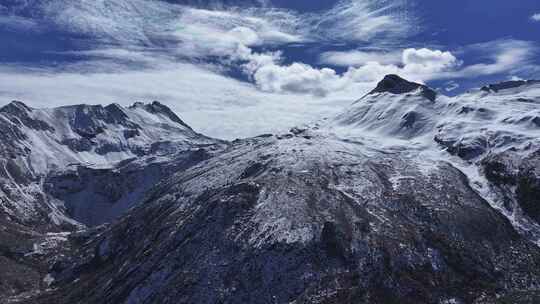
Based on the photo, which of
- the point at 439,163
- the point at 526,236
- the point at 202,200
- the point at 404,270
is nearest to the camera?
the point at 404,270

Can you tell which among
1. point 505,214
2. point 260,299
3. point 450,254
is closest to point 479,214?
point 505,214

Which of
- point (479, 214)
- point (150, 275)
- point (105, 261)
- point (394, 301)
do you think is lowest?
point (105, 261)

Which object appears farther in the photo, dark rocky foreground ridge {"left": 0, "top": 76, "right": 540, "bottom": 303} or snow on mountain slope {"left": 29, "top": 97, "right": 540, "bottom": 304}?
dark rocky foreground ridge {"left": 0, "top": 76, "right": 540, "bottom": 303}

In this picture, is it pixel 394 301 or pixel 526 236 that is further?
pixel 526 236

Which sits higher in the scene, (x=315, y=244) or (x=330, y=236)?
(x=330, y=236)

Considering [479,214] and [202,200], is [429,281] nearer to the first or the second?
[479,214]

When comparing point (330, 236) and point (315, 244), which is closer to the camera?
point (315, 244)

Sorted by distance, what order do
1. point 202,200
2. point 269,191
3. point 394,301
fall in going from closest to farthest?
1. point 394,301
2. point 269,191
3. point 202,200

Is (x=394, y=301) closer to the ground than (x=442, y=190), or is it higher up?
closer to the ground

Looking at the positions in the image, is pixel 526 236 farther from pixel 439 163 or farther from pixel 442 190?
pixel 439 163

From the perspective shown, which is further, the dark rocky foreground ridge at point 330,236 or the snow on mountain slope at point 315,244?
the dark rocky foreground ridge at point 330,236
